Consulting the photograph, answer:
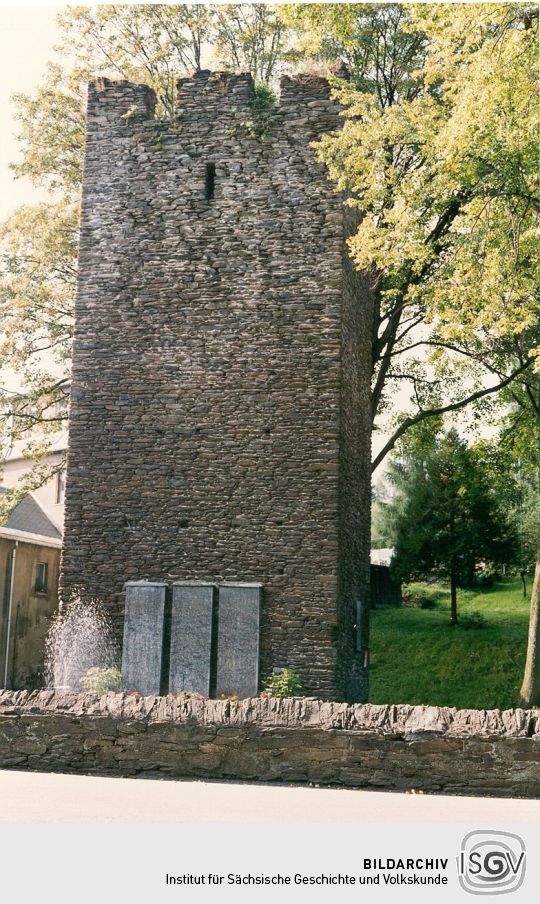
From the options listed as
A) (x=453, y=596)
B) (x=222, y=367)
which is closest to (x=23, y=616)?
(x=222, y=367)

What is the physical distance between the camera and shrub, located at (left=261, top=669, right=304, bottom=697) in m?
16.4

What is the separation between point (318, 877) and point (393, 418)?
1969cm

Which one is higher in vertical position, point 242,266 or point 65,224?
point 65,224

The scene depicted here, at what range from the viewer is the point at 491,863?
22.6 feet

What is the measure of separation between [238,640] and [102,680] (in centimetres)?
213

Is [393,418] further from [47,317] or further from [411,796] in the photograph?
[411,796]

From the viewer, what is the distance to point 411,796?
383 inches

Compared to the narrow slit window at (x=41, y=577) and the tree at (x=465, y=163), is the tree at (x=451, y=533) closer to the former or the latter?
the narrow slit window at (x=41, y=577)

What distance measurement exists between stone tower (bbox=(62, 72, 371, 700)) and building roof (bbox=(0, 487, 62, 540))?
796 centimetres

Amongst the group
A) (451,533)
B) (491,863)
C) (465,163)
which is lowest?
(491,863)

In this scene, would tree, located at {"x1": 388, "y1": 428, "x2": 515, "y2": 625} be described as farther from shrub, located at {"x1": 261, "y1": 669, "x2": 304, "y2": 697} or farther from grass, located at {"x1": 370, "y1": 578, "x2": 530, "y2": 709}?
shrub, located at {"x1": 261, "y1": 669, "x2": 304, "y2": 697}

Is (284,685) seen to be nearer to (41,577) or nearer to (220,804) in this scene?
(220,804)

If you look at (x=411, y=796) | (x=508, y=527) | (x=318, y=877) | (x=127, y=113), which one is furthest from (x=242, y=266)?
(x=508, y=527)

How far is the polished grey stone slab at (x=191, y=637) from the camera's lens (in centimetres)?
1702
